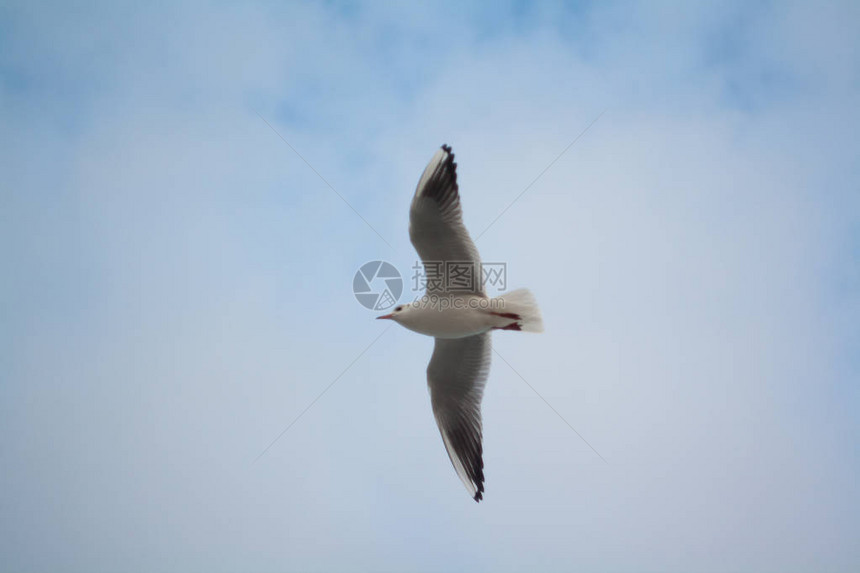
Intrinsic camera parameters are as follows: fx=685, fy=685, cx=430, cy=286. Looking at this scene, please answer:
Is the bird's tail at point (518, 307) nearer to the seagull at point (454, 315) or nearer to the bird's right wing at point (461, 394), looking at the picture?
the seagull at point (454, 315)

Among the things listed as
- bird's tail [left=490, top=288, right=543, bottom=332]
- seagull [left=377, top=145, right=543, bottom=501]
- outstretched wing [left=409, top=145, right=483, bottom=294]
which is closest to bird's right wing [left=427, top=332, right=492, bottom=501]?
seagull [left=377, top=145, right=543, bottom=501]

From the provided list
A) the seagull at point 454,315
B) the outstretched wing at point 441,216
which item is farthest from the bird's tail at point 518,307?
the outstretched wing at point 441,216

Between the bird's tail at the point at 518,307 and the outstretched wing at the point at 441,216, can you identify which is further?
the bird's tail at the point at 518,307

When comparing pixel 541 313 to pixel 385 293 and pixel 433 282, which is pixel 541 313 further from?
pixel 385 293

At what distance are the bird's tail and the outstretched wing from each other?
0.34m

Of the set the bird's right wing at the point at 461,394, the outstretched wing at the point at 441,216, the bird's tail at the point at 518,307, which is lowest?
the bird's right wing at the point at 461,394

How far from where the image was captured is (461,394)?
5934 millimetres

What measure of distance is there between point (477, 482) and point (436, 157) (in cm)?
267

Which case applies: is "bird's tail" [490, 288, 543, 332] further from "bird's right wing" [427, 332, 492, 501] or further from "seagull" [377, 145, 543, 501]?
"bird's right wing" [427, 332, 492, 501]

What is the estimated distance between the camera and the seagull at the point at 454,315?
502cm

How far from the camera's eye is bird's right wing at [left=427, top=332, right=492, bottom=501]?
5797mm

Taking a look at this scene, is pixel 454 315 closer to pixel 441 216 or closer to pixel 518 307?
pixel 518 307

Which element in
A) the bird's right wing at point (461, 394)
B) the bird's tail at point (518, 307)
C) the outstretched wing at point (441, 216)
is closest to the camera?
the outstretched wing at point (441, 216)

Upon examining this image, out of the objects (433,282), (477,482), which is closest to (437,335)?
(433,282)
